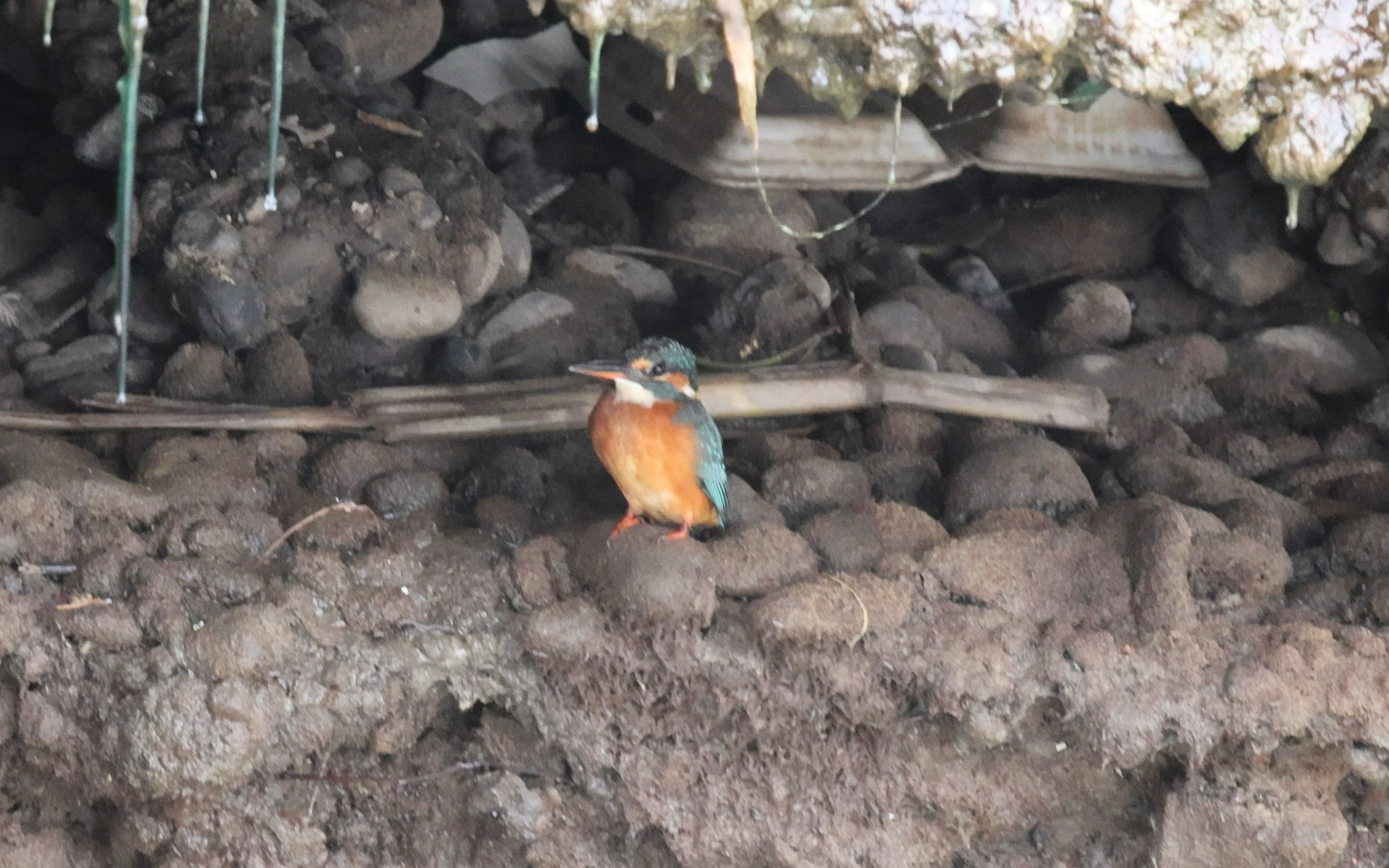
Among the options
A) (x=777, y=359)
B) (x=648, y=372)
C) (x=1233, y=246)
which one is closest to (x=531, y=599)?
(x=648, y=372)

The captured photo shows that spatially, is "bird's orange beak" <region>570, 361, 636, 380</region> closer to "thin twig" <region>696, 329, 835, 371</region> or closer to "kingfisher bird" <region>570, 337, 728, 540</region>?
"kingfisher bird" <region>570, 337, 728, 540</region>

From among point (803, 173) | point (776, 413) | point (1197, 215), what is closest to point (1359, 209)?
point (1197, 215)

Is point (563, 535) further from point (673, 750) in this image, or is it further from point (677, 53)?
point (677, 53)

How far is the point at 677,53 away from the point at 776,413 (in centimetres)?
159

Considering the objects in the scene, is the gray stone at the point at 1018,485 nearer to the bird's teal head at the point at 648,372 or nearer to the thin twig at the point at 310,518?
the bird's teal head at the point at 648,372

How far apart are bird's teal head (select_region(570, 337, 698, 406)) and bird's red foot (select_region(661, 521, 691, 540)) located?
34cm

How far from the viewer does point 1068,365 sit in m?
4.98

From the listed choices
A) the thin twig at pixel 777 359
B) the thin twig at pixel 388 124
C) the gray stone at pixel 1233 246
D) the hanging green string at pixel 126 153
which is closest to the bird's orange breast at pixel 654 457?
the thin twig at pixel 777 359

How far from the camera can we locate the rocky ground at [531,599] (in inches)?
129

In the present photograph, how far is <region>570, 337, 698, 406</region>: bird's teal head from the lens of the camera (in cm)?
365

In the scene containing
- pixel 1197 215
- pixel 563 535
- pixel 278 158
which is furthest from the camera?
pixel 1197 215

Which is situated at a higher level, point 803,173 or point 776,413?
point 803,173

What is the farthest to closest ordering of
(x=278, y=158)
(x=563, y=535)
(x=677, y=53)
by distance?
A: 1. (x=278, y=158)
2. (x=563, y=535)
3. (x=677, y=53)

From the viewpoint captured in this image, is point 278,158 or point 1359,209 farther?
point 1359,209
